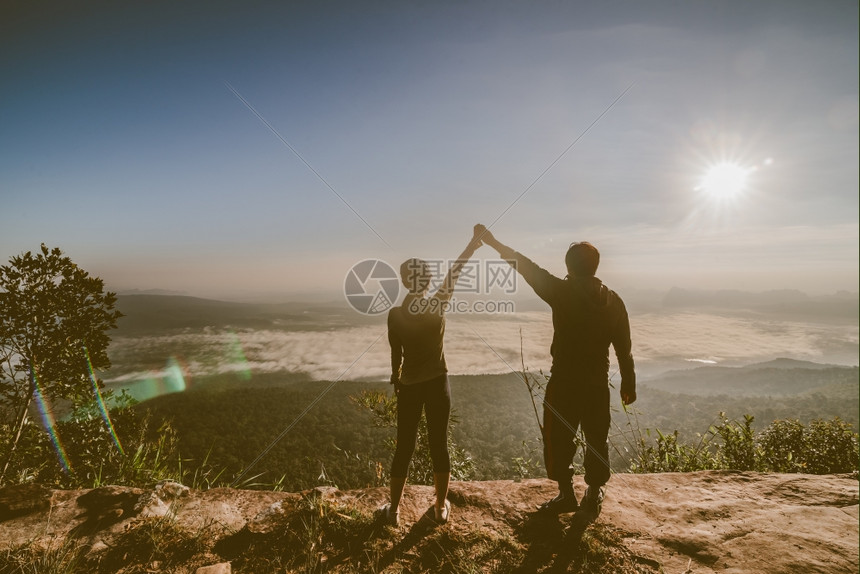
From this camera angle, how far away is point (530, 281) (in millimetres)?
3469

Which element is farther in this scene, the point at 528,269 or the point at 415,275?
the point at 528,269

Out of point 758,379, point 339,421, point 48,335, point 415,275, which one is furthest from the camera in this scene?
point 758,379

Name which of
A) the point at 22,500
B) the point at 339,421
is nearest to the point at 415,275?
the point at 22,500

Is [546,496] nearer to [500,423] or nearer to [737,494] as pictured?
[737,494]

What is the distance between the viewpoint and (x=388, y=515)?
131 inches

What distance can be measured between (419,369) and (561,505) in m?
2.20

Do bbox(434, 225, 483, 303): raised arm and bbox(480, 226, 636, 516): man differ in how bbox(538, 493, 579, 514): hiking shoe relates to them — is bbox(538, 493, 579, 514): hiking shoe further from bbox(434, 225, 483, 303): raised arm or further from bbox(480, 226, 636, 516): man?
bbox(434, 225, 483, 303): raised arm

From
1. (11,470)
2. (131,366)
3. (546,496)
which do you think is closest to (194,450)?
(11,470)

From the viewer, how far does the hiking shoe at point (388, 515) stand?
333cm

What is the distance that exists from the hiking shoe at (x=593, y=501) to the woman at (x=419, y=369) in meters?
1.55

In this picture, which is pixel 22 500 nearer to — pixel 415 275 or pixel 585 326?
pixel 415 275

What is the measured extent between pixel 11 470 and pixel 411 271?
6663 millimetres

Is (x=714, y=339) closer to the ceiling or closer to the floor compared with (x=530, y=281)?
closer to the floor

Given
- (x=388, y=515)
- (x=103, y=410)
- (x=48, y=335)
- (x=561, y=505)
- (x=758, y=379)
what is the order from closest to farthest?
(x=388, y=515), (x=561, y=505), (x=48, y=335), (x=103, y=410), (x=758, y=379)
